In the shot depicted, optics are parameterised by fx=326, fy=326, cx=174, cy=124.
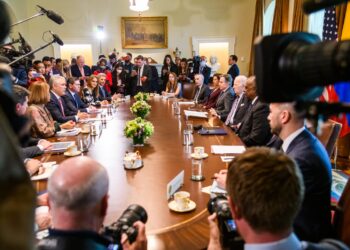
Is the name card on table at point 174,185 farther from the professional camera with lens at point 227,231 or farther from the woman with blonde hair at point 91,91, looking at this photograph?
the woman with blonde hair at point 91,91

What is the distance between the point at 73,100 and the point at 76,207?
13.9ft

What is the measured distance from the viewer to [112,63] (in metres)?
9.01

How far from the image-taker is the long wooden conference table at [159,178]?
1.37 m

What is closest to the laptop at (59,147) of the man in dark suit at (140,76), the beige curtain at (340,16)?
the beige curtain at (340,16)

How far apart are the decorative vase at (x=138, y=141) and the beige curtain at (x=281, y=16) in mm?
5335

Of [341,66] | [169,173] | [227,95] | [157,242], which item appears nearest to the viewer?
[341,66]

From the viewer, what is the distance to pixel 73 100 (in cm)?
499

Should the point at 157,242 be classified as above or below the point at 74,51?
below

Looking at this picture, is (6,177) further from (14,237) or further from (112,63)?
(112,63)

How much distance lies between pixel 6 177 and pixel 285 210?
0.78 meters

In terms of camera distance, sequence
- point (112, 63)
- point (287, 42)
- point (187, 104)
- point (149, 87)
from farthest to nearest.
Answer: point (112, 63) < point (149, 87) < point (187, 104) < point (287, 42)

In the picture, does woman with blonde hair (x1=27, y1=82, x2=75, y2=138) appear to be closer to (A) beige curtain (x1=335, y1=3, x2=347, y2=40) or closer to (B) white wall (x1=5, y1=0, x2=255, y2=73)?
(A) beige curtain (x1=335, y1=3, x2=347, y2=40)

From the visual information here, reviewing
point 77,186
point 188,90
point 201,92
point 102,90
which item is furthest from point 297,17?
point 77,186

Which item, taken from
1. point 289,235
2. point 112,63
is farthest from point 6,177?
point 112,63
